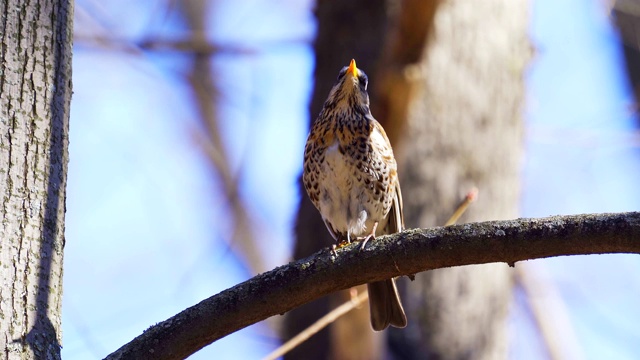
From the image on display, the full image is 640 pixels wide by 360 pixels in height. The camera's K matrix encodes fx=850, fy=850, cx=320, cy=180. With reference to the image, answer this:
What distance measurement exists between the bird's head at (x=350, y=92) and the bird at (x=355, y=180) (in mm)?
77

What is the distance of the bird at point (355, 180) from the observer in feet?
15.4

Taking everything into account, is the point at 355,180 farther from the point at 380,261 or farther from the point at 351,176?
the point at 380,261

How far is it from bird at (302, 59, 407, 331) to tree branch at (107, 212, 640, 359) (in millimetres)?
1809

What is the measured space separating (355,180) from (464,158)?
94.1 inches

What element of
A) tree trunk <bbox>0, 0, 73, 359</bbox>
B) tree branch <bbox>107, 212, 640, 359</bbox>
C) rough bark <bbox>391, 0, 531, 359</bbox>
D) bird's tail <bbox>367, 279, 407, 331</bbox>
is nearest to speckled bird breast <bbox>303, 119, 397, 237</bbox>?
bird's tail <bbox>367, 279, 407, 331</bbox>

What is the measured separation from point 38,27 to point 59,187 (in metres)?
0.54

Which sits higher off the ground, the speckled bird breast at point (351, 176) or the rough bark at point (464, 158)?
the rough bark at point (464, 158)

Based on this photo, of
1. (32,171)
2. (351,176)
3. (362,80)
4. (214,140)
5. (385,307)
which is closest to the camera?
(32,171)

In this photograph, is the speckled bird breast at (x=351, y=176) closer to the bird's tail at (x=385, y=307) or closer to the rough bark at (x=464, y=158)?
the bird's tail at (x=385, y=307)

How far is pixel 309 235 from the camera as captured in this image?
6531 millimetres

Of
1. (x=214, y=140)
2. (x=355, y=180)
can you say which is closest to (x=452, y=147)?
(x=355, y=180)

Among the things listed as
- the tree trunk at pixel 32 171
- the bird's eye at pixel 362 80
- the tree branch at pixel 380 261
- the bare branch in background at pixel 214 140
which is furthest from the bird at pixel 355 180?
the bare branch in background at pixel 214 140

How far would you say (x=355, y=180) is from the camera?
185 inches

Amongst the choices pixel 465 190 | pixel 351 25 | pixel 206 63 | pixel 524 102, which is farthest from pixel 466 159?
pixel 206 63
